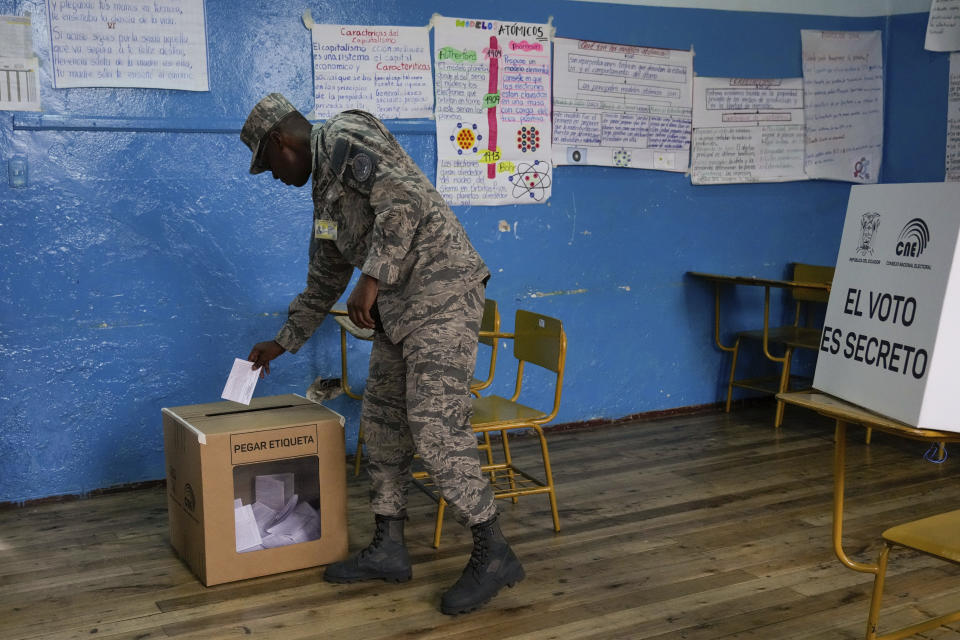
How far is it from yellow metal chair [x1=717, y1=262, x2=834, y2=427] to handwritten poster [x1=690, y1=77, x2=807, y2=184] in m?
0.60

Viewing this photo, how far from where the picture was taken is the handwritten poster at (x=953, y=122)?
5.26 m

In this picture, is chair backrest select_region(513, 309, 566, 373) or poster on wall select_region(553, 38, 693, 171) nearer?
chair backrest select_region(513, 309, 566, 373)

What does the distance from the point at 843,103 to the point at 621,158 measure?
1619 mm

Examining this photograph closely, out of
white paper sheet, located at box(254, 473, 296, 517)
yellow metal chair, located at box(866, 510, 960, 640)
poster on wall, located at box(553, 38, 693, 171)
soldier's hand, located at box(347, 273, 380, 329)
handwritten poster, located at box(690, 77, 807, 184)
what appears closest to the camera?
yellow metal chair, located at box(866, 510, 960, 640)

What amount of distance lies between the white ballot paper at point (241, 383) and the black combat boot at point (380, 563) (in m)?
0.57

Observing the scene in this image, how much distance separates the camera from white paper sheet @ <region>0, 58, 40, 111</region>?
3506 millimetres

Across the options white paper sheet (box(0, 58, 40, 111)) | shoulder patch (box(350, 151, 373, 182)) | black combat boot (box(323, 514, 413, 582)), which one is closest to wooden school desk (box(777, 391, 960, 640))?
shoulder patch (box(350, 151, 373, 182))

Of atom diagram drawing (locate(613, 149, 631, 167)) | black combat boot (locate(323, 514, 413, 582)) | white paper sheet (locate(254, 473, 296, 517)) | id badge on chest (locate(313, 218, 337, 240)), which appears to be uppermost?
atom diagram drawing (locate(613, 149, 631, 167))

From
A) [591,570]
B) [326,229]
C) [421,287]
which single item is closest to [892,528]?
[591,570]

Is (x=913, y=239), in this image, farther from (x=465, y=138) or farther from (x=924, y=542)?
(x=465, y=138)

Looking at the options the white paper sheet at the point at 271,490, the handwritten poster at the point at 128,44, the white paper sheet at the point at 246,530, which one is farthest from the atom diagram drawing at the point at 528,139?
the white paper sheet at the point at 246,530

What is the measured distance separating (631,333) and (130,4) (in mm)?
2909

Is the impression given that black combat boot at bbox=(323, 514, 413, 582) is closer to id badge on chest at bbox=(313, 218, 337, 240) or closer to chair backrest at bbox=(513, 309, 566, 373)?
chair backrest at bbox=(513, 309, 566, 373)

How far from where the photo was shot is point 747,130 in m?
5.23
